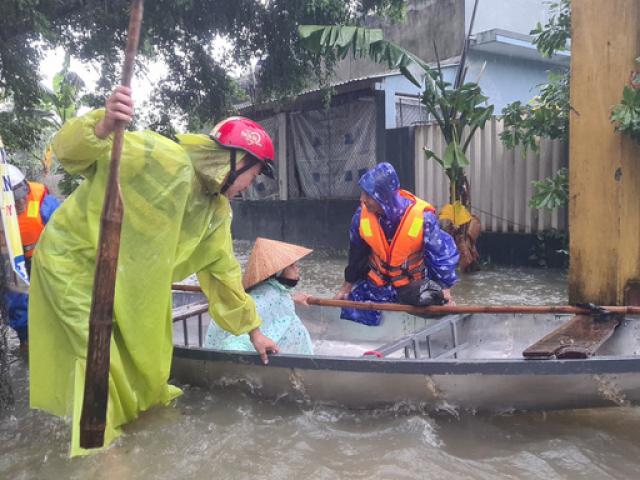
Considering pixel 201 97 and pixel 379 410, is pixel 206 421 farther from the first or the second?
pixel 201 97

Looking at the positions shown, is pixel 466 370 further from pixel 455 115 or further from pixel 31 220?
pixel 455 115

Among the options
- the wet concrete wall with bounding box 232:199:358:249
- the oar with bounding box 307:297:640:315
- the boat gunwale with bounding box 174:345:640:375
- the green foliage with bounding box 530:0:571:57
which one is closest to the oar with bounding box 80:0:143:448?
the boat gunwale with bounding box 174:345:640:375

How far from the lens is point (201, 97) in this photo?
9188 millimetres

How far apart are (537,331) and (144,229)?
105 inches

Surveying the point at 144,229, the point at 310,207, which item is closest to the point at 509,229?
the point at 310,207

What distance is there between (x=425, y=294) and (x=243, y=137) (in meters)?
1.67

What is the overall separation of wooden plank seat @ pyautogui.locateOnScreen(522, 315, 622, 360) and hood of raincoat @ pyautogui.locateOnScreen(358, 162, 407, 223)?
4.16 feet

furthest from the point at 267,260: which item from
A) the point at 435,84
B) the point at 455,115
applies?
the point at 455,115

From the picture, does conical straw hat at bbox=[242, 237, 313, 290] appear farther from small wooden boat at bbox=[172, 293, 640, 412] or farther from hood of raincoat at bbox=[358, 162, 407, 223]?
hood of raincoat at bbox=[358, 162, 407, 223]

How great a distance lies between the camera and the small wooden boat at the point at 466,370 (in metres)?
2.88

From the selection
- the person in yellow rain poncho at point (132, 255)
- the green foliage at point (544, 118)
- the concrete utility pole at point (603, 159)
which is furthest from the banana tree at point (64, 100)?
the concrete utility pole at point (603, 159)

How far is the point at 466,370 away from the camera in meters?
2.99

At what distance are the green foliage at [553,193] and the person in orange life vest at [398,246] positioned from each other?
2837 millimetres

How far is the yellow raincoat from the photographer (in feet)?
8.59
